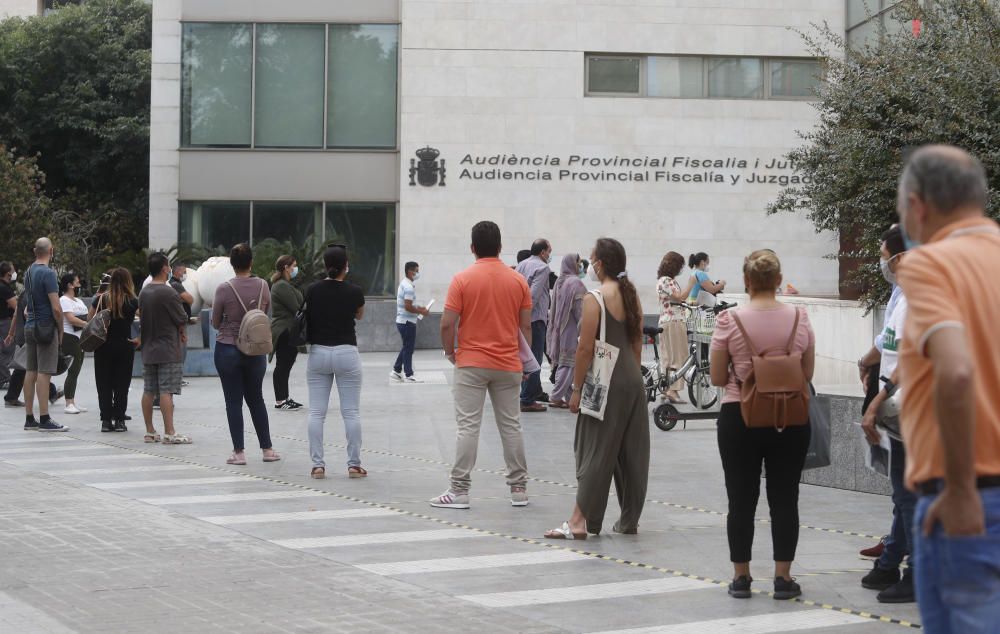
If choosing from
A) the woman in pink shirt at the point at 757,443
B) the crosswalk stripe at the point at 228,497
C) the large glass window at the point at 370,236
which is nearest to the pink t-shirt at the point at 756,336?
the woman in pink shirt at the point at 757,443

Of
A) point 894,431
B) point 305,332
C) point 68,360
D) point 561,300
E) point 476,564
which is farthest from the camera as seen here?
point 68,360

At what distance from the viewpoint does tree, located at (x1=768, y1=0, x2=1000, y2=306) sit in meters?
14.0

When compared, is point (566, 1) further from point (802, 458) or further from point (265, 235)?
point (802, 458)

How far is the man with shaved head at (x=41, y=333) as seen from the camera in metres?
15.0

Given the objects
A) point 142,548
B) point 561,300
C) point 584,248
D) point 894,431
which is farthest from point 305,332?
point 584,248

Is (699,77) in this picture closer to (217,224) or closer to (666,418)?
(217,224)

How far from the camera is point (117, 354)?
→ 48.8ft

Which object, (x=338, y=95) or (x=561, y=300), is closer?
(x=561, y=300)

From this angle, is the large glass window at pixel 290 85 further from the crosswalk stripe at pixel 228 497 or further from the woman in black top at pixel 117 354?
the crosswalk stripe at pixel 228 497

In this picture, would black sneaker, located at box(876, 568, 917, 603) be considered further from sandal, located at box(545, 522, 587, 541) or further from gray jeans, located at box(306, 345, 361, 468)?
gray jeans, located at box(306, 345, 361, 468)

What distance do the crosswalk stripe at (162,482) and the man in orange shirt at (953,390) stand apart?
331 inches

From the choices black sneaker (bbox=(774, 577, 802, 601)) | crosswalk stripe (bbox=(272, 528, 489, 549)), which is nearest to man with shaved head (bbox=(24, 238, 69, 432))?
crosswalk stripe (bbox=(272, 528, 489, 549))

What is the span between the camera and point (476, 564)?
25.8 feet

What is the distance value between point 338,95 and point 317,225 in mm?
3183
